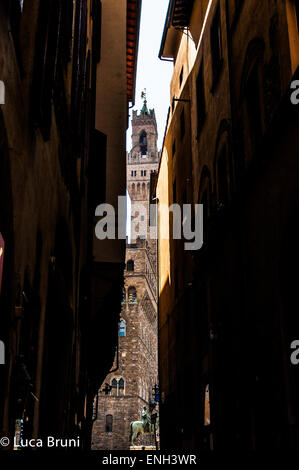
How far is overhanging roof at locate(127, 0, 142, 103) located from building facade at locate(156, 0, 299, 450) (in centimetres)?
116

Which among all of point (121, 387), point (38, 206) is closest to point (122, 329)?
point (121, 387)

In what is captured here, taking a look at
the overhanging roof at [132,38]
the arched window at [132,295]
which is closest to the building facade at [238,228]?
the overhanging roof at [132,38]

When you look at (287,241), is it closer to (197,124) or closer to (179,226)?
(197,124)

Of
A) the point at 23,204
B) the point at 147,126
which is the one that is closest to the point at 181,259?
the point at 23,204

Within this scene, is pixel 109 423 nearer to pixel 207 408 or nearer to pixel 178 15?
pixel 207 408

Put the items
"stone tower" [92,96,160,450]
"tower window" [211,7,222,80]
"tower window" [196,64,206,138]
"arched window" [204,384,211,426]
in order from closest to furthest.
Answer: "tower window" [211,7,222,80] < "arched window" [204,384,211,426] < "tower window" [196,64,206,138] < "stone tower" [92,96,160,450]

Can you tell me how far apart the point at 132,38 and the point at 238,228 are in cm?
1002

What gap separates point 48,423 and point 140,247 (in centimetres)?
5169

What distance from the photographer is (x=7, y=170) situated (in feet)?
11.8

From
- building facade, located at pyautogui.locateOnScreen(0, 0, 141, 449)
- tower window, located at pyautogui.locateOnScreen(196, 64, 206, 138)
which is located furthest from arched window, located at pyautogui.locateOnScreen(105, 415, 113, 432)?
building facade, located at pyautogui.locateOnScreen(0, 0, 141, 449)

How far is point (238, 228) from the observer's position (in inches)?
368

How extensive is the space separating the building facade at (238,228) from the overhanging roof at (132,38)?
1.16 m

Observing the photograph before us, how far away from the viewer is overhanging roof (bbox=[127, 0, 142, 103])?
1550cm

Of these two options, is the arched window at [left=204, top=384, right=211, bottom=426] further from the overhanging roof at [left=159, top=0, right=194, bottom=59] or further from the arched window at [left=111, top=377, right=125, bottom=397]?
the arched window at [left=111, top=377, right=125, bottom=397]
